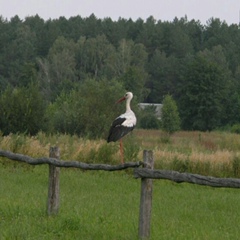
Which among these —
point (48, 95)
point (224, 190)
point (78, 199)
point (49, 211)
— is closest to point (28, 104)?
point (224, 190)

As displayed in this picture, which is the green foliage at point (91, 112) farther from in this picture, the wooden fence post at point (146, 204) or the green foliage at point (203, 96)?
the green foliage at point (203, 96)

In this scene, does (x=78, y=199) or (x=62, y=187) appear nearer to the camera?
(x=78, y=199)

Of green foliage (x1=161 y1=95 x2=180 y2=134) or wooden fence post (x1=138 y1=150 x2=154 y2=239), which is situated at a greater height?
wooden fence post (x1=138 y1=150 x2=154 y2=239)

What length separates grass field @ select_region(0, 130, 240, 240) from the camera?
987cm

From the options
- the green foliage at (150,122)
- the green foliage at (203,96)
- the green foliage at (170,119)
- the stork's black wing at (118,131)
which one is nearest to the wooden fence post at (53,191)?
the stork's black wing at (118,131)

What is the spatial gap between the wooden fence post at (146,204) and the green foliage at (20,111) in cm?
2836

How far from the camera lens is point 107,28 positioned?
135500mm

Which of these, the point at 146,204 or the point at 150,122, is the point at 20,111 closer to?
the point at 146,204

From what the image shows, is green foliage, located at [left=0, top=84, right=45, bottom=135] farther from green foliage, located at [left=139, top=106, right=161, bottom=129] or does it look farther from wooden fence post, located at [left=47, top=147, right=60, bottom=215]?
green foliage, located at [left=139, top=106, right=161, bottom=129]

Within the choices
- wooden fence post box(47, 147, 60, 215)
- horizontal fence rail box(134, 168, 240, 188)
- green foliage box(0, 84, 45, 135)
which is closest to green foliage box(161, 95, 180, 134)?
green foliage box(0, 84, 45, 135)

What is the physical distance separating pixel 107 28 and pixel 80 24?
32.6 ft

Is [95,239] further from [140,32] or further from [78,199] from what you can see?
[140,32]

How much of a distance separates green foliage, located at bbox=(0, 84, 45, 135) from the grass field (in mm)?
12509

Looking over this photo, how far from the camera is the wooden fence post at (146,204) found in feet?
29.7
